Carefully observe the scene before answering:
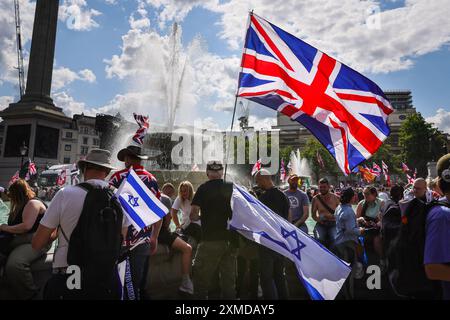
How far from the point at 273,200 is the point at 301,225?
1.99m

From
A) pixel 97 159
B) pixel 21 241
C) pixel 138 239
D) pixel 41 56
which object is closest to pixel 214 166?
pixel 138 239

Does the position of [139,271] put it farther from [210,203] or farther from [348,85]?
[348,85]

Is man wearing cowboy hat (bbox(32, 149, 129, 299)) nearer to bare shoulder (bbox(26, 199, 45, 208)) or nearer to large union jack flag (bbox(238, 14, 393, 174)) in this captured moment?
bare shoulder (bbox(26, 199, 45, 208))

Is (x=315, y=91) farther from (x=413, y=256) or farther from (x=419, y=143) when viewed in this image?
(x=419, y=143)

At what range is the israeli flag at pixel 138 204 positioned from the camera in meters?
3.12

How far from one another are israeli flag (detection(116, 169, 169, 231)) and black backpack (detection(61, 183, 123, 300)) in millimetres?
353

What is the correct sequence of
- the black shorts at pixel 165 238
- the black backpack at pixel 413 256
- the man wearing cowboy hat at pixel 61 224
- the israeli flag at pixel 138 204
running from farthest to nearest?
1. the black shorts at pixel 165 238
2. the israeli flag at pixel 138 204
3. the man wearing cowboy hat at pixel 61 224
4. the black backpack at pixel 413 256

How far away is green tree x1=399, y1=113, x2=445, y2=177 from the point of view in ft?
172

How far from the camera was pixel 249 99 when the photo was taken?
5066 mm

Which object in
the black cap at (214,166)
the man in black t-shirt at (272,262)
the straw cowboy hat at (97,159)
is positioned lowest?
the man in black t-shirt at (272,262)

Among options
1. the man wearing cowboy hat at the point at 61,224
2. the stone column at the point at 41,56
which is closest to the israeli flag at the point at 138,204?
the man wearing cowboy hat at the point at 61,224

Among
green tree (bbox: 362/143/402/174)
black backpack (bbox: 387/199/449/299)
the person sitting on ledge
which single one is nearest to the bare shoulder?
the person sitting on ledge

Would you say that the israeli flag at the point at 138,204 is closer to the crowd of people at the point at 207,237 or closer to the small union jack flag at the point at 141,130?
the crowd of people at the point at 207,237

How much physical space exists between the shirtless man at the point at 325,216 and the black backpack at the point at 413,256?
10.3ft
